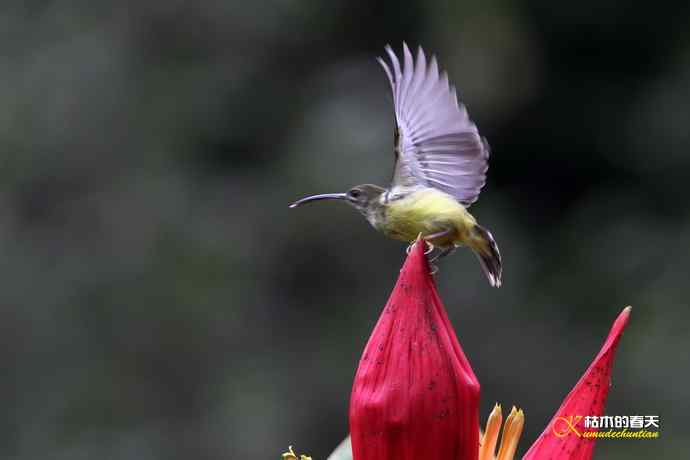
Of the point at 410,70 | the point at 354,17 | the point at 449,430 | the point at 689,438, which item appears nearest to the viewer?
the point at 449,430

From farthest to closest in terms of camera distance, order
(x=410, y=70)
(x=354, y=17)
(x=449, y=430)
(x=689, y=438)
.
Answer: (x=354, y=17), (x=689, y=438), (x=410, y=70), (x=449, y=430)

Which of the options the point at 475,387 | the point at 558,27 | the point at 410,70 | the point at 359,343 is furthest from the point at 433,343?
the point at 558,27

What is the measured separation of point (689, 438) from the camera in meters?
4.30

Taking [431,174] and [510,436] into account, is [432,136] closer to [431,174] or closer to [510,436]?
[431,174]

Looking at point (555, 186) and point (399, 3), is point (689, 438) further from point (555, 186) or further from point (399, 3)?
point (399, 3)

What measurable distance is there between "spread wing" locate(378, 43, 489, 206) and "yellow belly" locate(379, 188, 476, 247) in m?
0.03

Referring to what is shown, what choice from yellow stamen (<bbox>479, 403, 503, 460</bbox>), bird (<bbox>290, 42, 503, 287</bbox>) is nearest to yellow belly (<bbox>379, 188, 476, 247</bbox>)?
bird (<bbox>290, 42, 503, 287</bbox>)

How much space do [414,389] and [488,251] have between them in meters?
0.75

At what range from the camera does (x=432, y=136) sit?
6.38ft

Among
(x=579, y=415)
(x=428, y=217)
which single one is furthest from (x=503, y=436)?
(x=428, y=217)

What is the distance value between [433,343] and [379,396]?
0.09 m

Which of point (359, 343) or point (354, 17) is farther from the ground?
point (354, 17)

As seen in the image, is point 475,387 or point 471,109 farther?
point 471,109

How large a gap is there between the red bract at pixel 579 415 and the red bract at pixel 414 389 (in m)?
0.08
